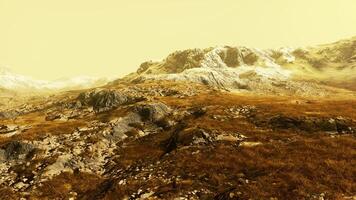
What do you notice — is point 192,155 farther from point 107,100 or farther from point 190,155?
point 107,100

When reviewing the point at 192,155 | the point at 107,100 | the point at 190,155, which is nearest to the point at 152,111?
the point at 107,100

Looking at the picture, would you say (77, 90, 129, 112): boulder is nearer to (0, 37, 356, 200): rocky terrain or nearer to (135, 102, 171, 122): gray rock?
(0, 37, 356, 200): rocky terrain

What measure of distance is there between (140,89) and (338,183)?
61.3 meters

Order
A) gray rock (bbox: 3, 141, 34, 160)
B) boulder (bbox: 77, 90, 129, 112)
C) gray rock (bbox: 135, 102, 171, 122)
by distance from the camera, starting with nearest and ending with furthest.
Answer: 1. gray rock (bbox: 3, 141, 34, 160)
2. gray rock (bbox: 135, 102, 171, 122)
3. boulder (bbox: 77, 90, 129, 112)

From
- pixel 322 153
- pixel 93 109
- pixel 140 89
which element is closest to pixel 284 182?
pixel 322 153

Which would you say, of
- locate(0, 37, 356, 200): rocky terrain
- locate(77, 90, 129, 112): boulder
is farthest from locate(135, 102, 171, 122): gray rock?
locate(77, 90, 129, 112): boulder

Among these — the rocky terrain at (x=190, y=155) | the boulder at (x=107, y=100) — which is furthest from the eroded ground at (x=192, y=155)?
the boulder at (x=107, y=100)

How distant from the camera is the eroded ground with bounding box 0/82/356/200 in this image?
2525 cm

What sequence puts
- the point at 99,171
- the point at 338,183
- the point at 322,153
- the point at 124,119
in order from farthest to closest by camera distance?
1. the point at 124,119
2. the point at 99,171
3. the point at 322,153
4. the point at 338,183

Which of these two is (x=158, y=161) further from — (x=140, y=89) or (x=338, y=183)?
(x=140, y=89)

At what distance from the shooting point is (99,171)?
35062 mm

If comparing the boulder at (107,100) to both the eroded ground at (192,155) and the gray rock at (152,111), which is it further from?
the gray rock at (152,111)

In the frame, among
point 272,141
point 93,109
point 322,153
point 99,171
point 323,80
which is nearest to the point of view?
point 322,153

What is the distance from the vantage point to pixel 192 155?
105 ft
